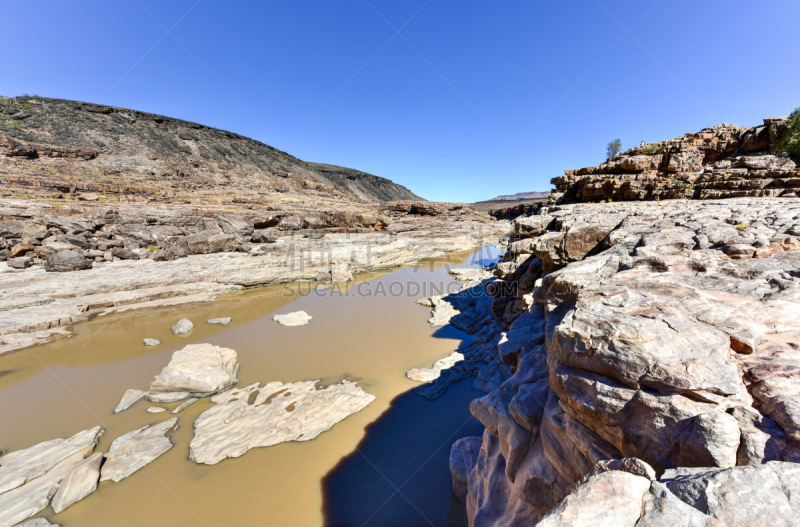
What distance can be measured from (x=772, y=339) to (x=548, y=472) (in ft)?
6.62

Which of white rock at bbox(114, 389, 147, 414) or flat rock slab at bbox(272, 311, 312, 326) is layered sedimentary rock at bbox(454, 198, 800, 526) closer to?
white rock at bbox(114, 389, 147, 414)

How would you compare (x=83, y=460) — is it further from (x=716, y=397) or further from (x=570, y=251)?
(x=570, y=251)

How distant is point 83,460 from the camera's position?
178 inches

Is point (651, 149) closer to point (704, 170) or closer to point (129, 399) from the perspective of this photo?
point (704, 170)

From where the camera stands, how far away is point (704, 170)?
11977 mm

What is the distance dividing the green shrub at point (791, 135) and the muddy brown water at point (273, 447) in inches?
644

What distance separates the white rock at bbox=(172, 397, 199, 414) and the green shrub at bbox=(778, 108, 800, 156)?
22.2m

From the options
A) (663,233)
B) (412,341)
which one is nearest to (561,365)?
(663,233)

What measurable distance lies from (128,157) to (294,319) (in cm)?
4467

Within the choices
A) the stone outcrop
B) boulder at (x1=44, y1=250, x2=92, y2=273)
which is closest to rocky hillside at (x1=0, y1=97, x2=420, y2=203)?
the stone outcrop

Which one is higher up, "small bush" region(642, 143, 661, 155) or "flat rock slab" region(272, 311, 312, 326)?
"small bush" region(642, 143, 661, 155)

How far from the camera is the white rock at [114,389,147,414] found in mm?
5831

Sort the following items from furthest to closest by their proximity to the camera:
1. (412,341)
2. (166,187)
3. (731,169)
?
(166,187), (731,169), (412,341)

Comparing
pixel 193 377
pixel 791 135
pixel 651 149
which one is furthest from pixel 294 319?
pixel 791 135
